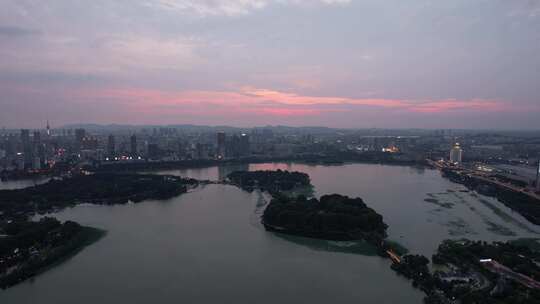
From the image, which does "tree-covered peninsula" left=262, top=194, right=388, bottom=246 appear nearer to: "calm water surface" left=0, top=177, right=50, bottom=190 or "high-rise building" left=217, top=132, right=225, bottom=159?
"calm water surface" left=0, top=177, right=50, bottom=190

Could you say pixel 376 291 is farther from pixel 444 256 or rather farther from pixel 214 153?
pixel 214 153

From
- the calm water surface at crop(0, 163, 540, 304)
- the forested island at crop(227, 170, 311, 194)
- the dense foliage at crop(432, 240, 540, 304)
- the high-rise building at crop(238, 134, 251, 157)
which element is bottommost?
the calm water surface at crop(0, 163, 540, 304)

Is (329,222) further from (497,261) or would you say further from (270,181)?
(270,181)

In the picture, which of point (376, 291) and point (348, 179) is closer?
point (376, 291)

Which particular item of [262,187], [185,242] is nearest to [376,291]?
[185,242]

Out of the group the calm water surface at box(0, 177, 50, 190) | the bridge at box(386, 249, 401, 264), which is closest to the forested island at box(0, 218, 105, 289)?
the bridge at box(386, 249, 401, 264)

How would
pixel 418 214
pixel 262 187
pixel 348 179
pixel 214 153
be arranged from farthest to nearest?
pixel 214 153 < pixel 348 179 < pixel 262 187 < pixel 418 214

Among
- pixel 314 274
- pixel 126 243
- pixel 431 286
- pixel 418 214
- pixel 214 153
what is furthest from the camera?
pixel 214 153
